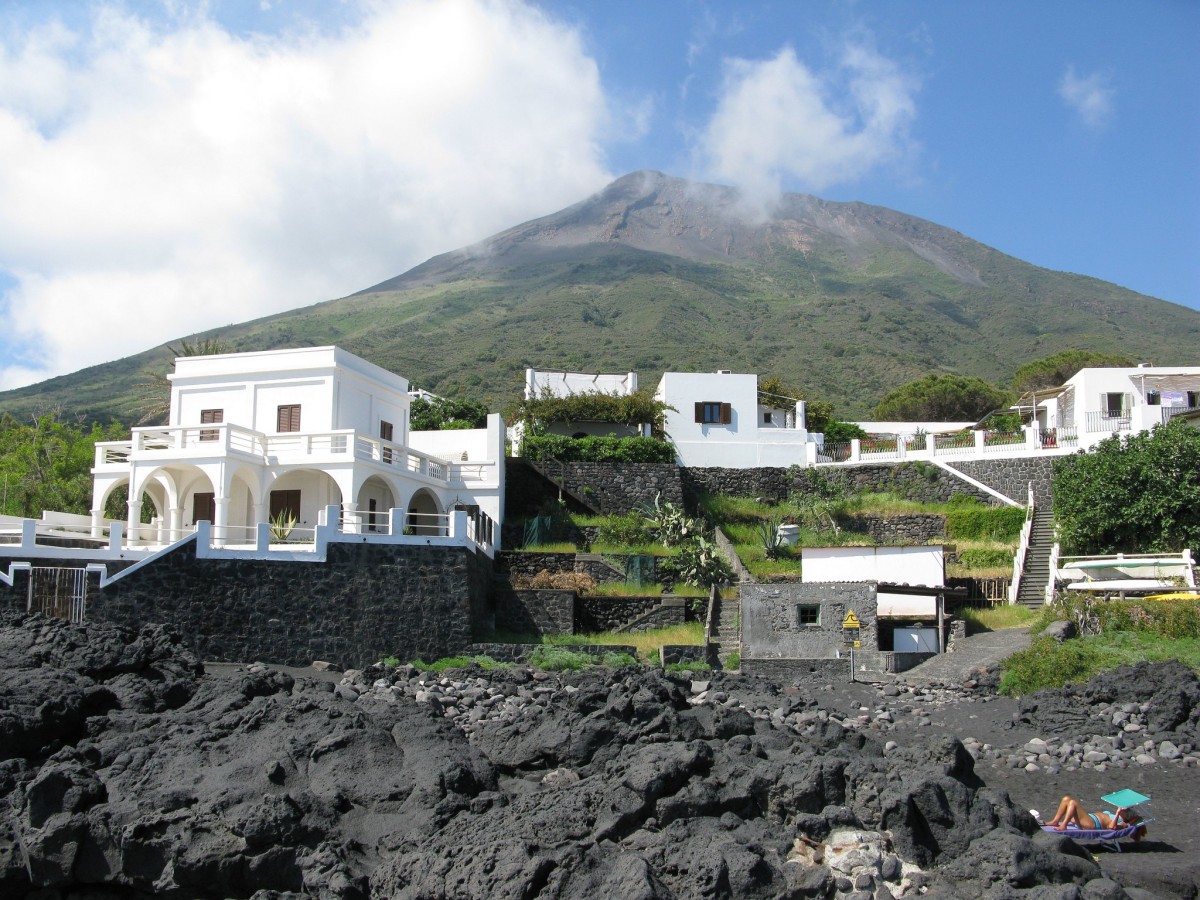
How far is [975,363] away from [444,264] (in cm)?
8353

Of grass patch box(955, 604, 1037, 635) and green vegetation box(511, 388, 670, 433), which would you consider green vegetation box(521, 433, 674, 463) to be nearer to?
green vegetation box(511, 388, 670, 433)

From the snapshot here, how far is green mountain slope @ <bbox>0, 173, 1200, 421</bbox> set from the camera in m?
88.6

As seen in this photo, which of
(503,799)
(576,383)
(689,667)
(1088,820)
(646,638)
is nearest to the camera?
(503,799)

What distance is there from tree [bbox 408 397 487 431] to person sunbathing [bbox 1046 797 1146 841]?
34347 mm

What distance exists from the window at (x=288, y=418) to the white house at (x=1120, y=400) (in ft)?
82.2

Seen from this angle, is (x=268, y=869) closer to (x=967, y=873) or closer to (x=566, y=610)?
(x=967, y=873)

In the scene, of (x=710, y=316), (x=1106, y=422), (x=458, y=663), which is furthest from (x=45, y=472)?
(x=710, y=316)

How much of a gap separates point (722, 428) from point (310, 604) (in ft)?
65.4

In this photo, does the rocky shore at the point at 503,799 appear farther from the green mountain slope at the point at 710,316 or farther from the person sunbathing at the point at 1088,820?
the green mountain slope at the point at 710,316

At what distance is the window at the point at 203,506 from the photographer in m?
30.5

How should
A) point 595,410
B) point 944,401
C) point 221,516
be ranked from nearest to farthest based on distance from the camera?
point 221,516
point 595,410
point 944,401

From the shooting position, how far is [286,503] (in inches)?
1207

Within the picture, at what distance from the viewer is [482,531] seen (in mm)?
32062

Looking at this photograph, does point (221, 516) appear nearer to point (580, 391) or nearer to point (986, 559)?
point (580, 391)
